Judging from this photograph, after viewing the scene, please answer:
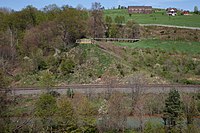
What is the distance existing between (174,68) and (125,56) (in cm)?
696

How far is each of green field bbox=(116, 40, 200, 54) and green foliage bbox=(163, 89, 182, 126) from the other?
26.0 meters

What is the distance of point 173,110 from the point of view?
21.4 meters

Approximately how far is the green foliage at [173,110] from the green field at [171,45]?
26.0 meters

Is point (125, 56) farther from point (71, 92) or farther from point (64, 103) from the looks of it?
point (64, 103)

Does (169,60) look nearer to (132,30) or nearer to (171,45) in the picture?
(171,45)

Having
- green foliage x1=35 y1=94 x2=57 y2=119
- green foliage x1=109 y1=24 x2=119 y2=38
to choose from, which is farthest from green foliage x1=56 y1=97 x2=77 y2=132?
green foliage x1=109 y1=24 x2=119 y2=38

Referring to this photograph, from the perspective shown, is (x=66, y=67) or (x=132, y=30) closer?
(x=66, y=67)

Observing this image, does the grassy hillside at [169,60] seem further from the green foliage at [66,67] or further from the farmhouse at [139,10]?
the farmhouse at [139,10]

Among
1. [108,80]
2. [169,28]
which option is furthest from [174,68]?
[169,28]

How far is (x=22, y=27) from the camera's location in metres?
50.6

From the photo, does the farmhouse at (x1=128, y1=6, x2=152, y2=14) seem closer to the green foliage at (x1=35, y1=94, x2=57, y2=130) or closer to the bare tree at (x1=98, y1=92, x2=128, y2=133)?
the bare tree at (x1=98, y1=92, x2=128, y2=133)

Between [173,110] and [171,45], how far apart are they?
3106cm

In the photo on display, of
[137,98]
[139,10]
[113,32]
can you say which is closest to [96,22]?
[113,32]

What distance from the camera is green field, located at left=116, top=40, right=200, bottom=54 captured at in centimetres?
4774
